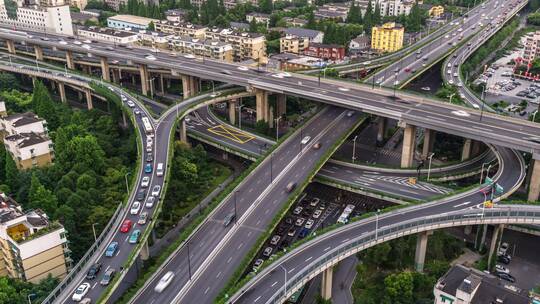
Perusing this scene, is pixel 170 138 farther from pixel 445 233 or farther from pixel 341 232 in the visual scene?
pixel 445 233

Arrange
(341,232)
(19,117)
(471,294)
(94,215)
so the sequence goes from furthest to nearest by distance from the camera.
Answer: (19,117)
(94,215)
(341,232)
(471,294)

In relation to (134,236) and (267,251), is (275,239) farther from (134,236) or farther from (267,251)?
(134,236)

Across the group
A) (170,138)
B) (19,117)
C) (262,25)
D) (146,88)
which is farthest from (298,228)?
(262,25)

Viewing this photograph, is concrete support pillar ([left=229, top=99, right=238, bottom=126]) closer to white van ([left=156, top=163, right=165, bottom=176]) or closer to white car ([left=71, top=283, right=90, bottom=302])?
white van ([left=156, top=163, right=165, bottom=176])

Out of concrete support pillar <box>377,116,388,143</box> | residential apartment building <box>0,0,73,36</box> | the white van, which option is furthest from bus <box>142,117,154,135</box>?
residential apartment building <box>0,0,73,36</box>

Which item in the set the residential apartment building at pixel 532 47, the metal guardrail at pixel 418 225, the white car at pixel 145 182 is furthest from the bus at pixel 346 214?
the residential apartment building at pixel 532 47

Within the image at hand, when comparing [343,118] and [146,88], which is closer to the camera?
[343,118]

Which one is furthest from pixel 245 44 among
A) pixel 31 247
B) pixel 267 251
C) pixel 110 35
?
pixel 31 247
